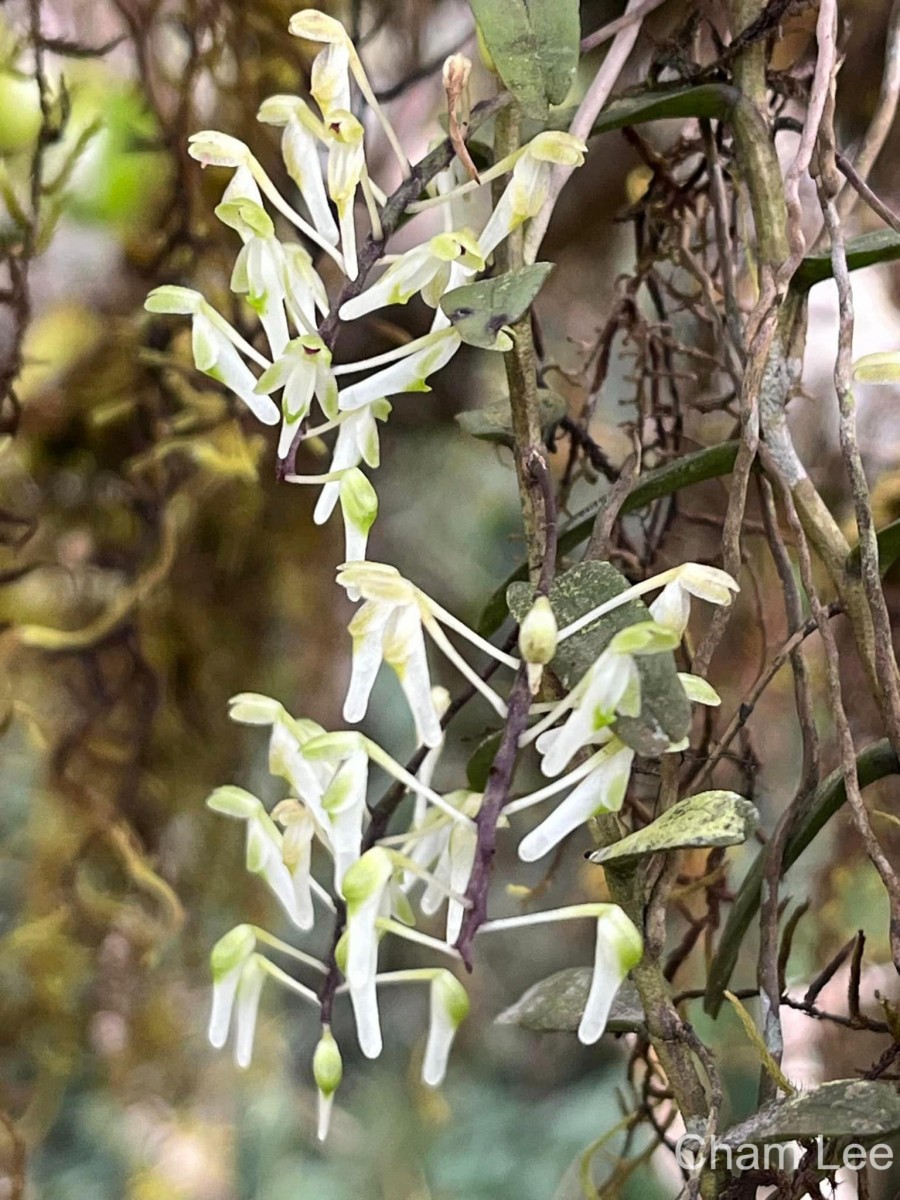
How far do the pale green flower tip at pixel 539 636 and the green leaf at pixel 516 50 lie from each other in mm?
202

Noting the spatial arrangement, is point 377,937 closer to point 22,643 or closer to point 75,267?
point 22,643

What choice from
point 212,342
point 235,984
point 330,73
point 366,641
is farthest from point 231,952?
point 330,73

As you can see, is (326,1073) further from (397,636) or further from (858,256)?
(858,256)

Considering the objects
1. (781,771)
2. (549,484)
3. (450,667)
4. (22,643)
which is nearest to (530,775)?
(450,667)

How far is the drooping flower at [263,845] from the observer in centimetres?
39

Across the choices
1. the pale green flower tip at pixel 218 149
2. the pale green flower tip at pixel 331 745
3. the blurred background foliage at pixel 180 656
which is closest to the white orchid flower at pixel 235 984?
the pale green flower tip at pixel 331 745

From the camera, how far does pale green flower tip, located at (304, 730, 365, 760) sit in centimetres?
31

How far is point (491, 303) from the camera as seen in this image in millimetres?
314

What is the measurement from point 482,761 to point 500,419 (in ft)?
0.58

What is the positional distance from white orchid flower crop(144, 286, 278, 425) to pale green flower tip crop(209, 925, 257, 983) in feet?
0.68

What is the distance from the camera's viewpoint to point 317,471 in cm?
87

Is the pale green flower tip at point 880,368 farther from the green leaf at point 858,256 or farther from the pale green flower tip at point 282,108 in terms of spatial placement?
the pale green flower tip at point 282,108

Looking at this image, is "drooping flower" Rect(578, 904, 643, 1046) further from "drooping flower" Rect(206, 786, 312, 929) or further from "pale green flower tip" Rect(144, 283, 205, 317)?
"pale green flower tip" Rect(144, 283, 205, 317)

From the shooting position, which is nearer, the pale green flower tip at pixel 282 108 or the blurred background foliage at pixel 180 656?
the pale green flower tip at pixel 282 108
